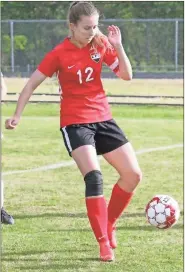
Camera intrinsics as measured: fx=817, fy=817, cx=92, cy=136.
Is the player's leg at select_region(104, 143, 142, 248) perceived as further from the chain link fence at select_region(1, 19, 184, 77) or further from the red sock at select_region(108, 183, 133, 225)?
the chain link fence at select_region(1, 19, 184, 77)

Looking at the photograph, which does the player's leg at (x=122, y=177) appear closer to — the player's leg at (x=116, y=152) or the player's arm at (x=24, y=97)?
the player's leg at (x=116, y=152)

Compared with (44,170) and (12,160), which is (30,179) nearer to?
(44,170)

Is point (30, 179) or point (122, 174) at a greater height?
point (122, 174)

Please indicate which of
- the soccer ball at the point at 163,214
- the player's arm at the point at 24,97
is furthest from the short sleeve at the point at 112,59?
the soccer ball at the point at 163,214

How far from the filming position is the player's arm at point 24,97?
247 inches

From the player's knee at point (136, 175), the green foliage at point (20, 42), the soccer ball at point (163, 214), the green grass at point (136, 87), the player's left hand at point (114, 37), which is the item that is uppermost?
the player's left hand at point (114, 37)

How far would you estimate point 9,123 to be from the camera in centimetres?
627

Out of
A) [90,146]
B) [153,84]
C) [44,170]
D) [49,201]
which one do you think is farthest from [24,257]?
[153,84]

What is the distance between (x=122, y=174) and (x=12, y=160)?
6537mm

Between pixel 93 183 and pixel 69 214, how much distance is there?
2062mm

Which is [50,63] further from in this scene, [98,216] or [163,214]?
[163,214]

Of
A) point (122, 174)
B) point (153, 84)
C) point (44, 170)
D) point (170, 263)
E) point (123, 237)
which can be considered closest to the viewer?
point (170, 263)

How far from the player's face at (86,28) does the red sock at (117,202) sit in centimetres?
126

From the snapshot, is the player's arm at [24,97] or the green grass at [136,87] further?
the green grass at [136,87]
